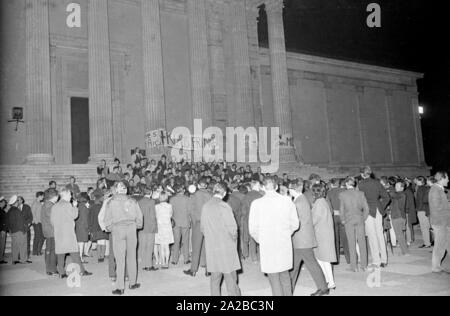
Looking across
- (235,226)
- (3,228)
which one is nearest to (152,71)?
(3,228)

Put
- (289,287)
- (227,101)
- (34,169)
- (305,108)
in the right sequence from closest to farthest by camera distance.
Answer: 1. (289,287)
2. (34,169)
3. (227,101)
4. (305,108)

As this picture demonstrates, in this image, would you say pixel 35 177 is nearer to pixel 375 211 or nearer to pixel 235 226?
pixel 235 226

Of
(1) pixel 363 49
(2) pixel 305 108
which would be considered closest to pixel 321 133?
(2) pixel 305 108

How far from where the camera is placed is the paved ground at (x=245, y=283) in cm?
746

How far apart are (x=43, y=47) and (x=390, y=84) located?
3445 cm

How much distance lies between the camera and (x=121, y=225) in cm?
748

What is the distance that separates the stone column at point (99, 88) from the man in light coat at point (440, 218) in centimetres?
1567

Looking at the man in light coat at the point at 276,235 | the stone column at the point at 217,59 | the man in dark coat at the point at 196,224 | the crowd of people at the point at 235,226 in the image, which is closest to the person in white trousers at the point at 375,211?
the crowd of people at the point at 235,226

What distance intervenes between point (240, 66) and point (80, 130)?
1084 cm

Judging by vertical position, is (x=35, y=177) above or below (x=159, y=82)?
below

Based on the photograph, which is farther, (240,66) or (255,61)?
(255,61)

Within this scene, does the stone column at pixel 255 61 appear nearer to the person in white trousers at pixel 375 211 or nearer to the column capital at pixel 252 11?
the column capital at pixel 252 11

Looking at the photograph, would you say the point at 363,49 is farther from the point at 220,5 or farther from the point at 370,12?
the point at 220,5
